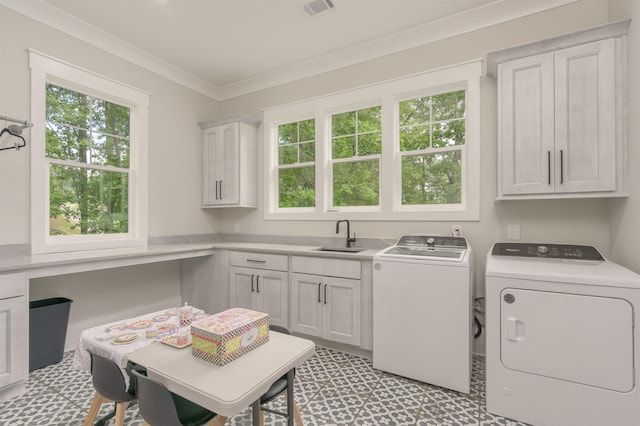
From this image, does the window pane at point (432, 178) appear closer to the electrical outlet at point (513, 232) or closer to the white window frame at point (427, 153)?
the white window frame at point (427, 153)

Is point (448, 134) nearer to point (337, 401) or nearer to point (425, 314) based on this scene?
point (425, 314)

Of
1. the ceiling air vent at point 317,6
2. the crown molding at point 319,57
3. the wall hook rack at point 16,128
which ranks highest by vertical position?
the ceiling air vent at point 317,6

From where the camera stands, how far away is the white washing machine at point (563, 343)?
5.22ft

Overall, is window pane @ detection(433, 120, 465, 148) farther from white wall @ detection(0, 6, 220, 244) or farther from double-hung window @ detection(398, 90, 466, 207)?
white wall @ detection(0, 6, 220, 244)

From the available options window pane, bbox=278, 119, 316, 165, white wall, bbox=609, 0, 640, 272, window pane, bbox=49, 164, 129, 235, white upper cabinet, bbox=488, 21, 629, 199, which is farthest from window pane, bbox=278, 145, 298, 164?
white wall, bbox=609, 0, 640, 272

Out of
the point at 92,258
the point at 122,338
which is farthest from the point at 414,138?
the point at 92,258

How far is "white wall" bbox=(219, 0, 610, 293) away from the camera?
2.32 metres

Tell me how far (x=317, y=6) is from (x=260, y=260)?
2.43 meters

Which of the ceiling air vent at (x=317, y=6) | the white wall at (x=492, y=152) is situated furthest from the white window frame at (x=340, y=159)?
the ceiling air vent at (x=317, y=6)

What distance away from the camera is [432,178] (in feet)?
9.78

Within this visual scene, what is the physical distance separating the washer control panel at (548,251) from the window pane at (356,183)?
130 cm

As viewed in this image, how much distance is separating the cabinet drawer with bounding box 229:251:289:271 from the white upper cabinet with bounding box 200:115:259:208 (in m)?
0.72

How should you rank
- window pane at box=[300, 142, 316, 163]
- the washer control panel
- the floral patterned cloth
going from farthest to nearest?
1. window pane at box=[300, 142, 316, 163]
2. the washer control panel
3. the floral patterned cloth

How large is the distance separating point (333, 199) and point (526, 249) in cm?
194
